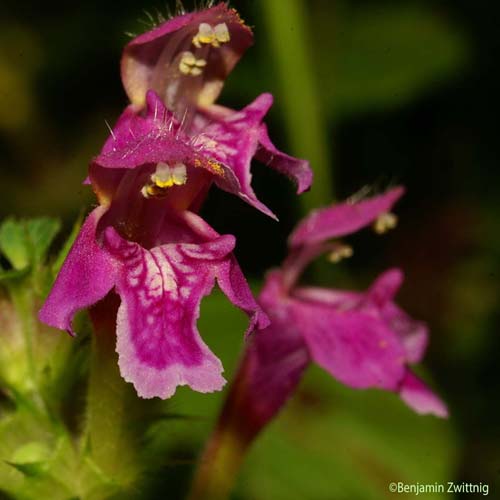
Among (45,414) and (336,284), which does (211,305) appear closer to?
(336,284)

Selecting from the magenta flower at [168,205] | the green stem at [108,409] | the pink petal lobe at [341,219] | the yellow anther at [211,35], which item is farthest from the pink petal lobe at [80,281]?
the pink petal lobe at [341,219]

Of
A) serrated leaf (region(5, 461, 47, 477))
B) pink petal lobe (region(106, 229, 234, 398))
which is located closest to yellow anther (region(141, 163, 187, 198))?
pink petal lobe (region(106, 229, 234, 398))

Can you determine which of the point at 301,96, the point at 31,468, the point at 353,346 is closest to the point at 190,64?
the point at 353,346

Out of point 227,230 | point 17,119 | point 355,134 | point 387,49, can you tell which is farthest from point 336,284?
point 17,119

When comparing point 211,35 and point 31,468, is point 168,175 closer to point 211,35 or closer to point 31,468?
point 211,35

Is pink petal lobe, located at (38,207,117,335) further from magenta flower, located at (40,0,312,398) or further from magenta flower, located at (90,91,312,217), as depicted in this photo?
magenta flower, located at (90,91,312,217)

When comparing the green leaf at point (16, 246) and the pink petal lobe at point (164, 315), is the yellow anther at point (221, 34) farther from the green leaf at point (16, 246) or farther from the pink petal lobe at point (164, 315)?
the green leaf at point (16, 246)
